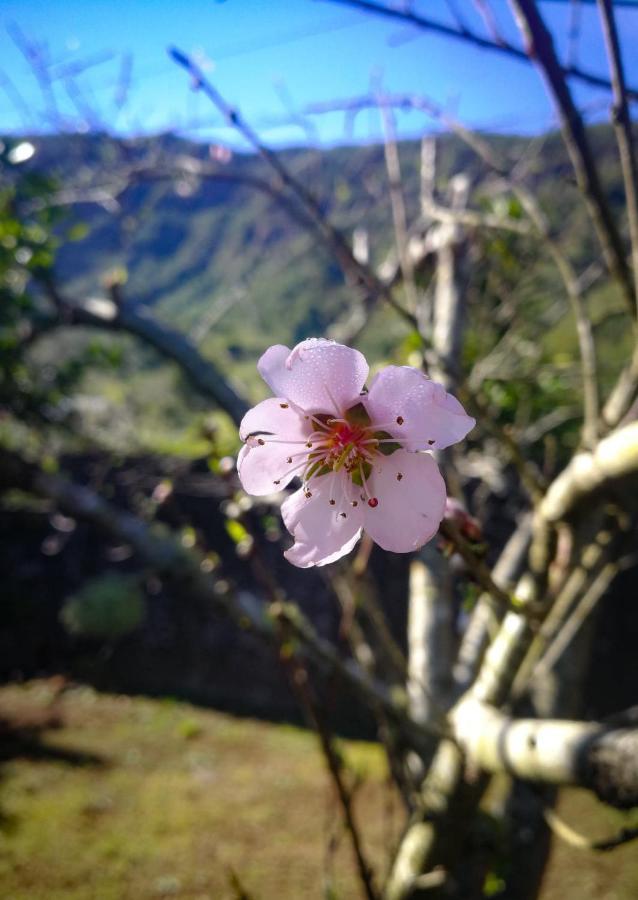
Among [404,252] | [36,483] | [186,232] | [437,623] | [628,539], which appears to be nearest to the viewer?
[628,539]

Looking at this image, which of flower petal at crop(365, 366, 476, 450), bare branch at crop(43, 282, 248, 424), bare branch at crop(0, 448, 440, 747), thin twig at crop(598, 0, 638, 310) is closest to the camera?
flower petal at crop(365, 366, 476, 450)

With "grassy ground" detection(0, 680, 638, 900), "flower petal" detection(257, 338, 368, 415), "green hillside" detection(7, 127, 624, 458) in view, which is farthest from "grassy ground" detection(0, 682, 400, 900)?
"green hillside" detection(7, 127, 624, 458)

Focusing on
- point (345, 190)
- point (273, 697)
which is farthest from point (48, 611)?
point (345, 190)

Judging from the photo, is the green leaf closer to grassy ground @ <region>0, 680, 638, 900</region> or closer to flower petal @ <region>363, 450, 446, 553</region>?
flower petal @ <region>363, 450, 446, 553</region>

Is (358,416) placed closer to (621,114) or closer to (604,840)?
(621,114)

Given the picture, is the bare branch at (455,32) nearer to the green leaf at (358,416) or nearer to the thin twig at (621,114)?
the thin twig at (621,114)

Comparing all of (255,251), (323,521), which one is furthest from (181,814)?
(255,251)

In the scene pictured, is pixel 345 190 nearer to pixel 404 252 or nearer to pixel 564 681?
pixel 404 252
